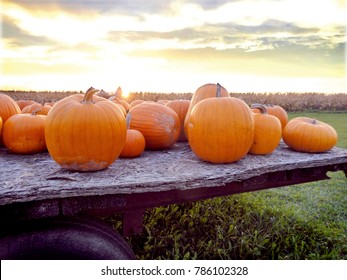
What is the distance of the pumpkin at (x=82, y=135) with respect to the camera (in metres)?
1.60

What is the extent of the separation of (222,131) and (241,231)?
72.7 inches

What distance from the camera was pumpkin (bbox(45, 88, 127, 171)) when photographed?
160 centimetres

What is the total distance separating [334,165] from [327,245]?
137 cm

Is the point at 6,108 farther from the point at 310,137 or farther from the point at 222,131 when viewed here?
the point at 310,137

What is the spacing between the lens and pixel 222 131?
6.27ft

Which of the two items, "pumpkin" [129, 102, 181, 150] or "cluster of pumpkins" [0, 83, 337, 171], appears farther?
"pumpkin" [129, 102, 181, 150]

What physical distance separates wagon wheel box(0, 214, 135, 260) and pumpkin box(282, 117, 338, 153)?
1.54 metres

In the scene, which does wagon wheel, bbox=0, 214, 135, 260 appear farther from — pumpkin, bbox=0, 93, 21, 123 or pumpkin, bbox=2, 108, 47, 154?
pumpkin, bbox=0, 93, 21, 123

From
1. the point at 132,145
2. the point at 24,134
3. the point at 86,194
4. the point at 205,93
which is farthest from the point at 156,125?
the point at 86,194

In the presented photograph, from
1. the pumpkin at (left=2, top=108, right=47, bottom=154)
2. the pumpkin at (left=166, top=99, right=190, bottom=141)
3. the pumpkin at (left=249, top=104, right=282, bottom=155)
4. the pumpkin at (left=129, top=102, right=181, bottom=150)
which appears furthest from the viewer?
the pumpkin at (left=166, top=99, right=190, bottom=141)

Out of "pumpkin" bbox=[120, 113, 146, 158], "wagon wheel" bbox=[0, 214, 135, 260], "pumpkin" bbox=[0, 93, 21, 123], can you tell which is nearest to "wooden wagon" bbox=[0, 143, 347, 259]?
"wagon wheel" bbox=[0, 214, 135, 260]

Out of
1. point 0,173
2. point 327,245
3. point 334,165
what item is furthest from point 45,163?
point 327,245
